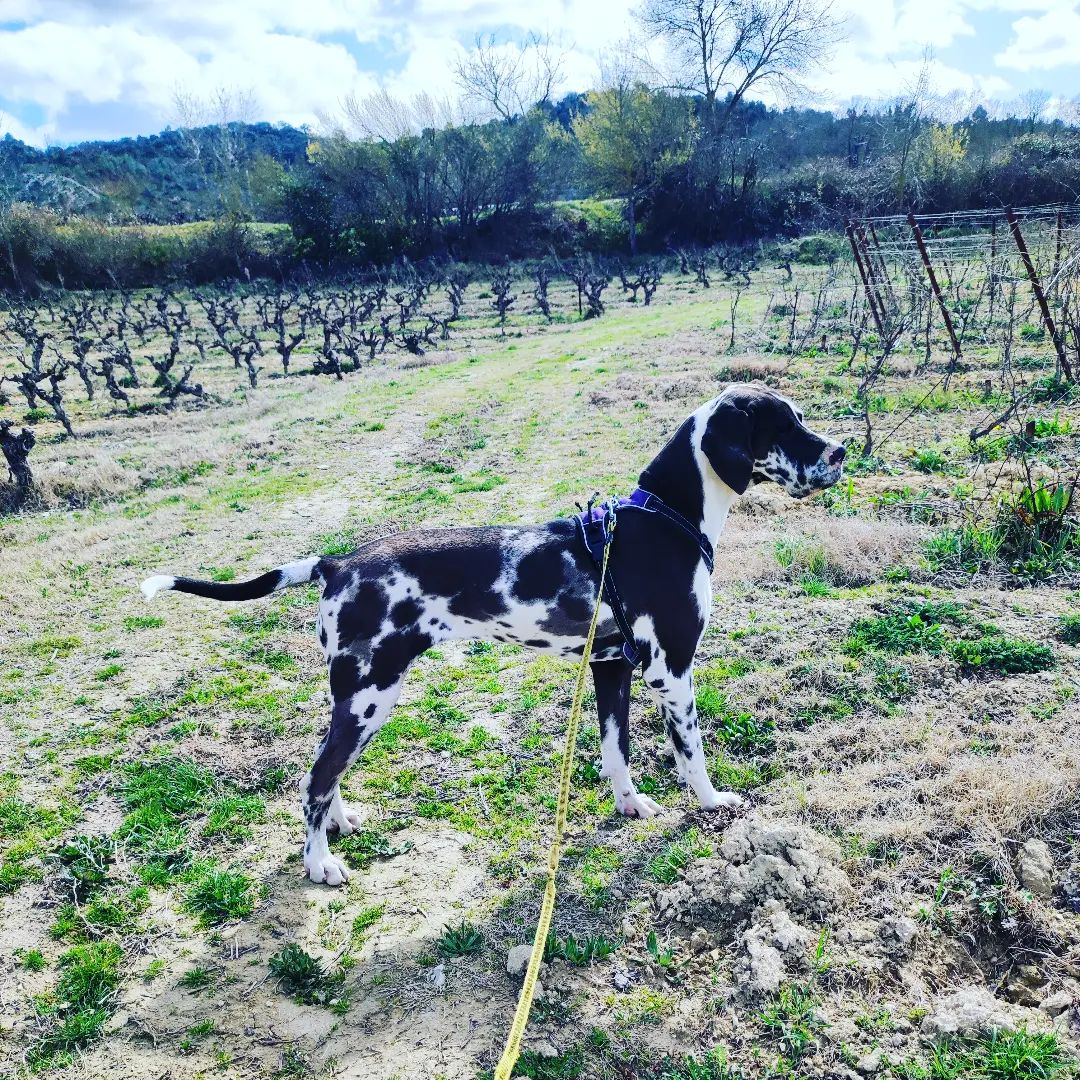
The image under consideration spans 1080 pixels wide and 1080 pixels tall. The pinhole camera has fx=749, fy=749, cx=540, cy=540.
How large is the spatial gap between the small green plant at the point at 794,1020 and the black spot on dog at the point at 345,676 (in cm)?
222

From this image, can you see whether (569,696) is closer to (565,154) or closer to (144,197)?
(565,154)

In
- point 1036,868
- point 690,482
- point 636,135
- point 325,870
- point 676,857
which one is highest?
point 636,135

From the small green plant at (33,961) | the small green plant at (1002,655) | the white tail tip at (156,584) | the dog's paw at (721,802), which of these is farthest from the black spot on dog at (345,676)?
the small green plant at (1002,655)

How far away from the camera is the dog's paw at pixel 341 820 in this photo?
417 centimetres

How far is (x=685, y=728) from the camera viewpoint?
3.90m

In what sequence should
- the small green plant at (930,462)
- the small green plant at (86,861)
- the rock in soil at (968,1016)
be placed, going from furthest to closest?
the small green plant at (930,462) → the small green plant at (86,861) → the rock in soil at (968,1016)

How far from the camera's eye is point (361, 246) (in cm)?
4838

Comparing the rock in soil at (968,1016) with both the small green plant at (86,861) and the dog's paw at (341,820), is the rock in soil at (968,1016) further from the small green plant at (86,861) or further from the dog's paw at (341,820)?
the small green plant at (86,861)

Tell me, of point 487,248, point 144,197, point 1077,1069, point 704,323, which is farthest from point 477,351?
point 144,197

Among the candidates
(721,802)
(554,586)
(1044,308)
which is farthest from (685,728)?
(1044,308)

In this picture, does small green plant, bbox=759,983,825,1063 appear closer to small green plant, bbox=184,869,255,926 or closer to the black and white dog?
the black and white dog

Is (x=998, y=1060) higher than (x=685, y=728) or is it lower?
lower

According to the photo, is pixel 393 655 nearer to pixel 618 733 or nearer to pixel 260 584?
pixel 260 584

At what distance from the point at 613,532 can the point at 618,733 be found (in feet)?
3.79
